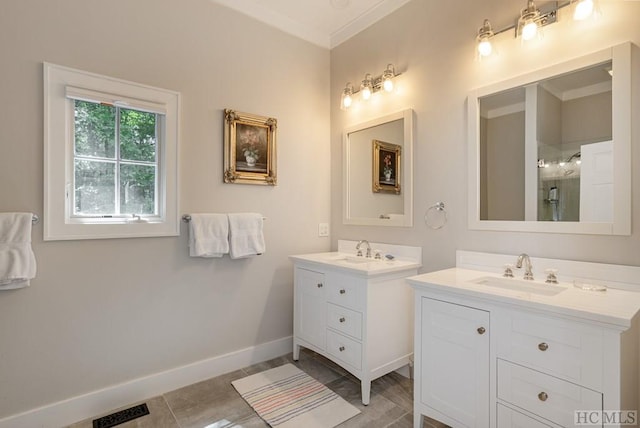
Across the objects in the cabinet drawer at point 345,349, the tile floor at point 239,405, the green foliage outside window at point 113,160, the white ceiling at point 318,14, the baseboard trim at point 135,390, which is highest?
the white ceiling at point 318,14

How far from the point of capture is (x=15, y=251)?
1.53 metres

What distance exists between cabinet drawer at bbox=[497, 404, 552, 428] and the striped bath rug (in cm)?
78

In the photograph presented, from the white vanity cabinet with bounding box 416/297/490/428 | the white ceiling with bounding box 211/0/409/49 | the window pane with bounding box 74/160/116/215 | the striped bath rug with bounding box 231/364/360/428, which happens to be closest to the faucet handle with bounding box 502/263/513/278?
the white vanity cabinet with bounding box 416/297/490/428

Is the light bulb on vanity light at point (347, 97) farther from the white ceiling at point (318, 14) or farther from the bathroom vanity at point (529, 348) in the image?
the bathroom vanity at point (529, 348)

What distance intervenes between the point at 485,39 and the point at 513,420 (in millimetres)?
1804

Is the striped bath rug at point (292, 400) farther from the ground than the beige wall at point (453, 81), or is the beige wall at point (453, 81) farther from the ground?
the beige wall at point (453, 81)

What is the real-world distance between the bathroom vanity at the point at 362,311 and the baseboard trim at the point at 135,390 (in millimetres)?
402

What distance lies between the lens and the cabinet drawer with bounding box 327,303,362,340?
1.91m

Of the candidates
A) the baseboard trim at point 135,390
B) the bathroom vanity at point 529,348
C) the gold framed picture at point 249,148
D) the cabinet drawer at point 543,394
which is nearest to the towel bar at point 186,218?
the gold framed picture at point 249,148

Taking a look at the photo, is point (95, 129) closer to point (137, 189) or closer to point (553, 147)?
point (137, 189)

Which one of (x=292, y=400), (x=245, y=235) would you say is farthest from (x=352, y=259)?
Result: (x=292, y=400)

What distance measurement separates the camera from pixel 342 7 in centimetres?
240

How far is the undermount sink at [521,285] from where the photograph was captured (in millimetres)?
1444

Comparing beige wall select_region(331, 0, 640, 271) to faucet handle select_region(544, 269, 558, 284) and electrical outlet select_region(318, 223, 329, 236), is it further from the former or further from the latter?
electrical outlet select_region(318, 223, 329, 236)
